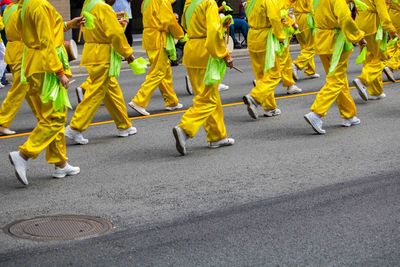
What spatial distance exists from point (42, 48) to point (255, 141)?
10.5 ft

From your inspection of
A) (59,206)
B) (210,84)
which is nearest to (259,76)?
(210,84)

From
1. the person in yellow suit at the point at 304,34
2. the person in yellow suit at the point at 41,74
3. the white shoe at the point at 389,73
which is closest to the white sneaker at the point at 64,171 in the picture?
the person in yellow suit at the point at 41,74

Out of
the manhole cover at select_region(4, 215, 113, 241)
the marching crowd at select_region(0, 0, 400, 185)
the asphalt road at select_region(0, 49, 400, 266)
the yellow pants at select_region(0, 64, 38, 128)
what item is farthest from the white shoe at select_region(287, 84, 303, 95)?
the manhole cover at select_region(4, 215, 113, 241)

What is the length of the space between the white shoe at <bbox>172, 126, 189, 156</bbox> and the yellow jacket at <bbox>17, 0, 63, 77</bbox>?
1833 millimetres

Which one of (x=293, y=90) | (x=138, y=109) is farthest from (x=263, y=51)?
(x=293, y=90)

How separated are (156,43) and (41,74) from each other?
15.4 ft

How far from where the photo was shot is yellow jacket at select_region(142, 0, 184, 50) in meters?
13.9

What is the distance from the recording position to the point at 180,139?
10.6 metres

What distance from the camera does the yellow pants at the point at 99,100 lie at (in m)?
11.7

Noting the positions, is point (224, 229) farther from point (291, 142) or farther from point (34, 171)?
point (291, 142)

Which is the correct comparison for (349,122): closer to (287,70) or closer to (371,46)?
(371,46)

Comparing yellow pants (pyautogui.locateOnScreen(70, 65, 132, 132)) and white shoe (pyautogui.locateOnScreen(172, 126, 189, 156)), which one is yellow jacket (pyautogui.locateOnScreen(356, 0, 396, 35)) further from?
white shoe (pyautogui.locateOnScreen(172, 126, 189, 156))

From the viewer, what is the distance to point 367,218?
303 inches

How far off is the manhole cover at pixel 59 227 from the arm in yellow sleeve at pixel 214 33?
3204 mm
